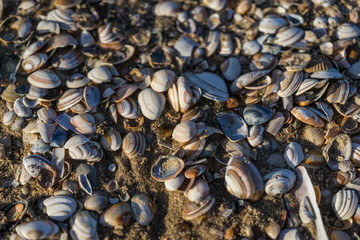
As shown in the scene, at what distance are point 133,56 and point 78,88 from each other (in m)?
0.71

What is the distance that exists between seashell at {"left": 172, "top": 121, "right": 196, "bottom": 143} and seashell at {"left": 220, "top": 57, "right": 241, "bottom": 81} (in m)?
0.80

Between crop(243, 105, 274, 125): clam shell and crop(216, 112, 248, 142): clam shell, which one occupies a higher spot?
crop(243, 105, 274, 125): clam shell

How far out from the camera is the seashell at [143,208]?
8.90 ft

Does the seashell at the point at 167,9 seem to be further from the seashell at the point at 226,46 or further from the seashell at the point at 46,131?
the seashell at the point at 46,131

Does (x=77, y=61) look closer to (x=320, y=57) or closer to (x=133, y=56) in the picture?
(x=133, y=56)

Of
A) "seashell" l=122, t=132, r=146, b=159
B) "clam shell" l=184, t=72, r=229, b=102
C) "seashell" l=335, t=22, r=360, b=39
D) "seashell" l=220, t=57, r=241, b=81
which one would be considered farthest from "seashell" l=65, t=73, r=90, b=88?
"seashell" l=335, t=22, r=360, b=39

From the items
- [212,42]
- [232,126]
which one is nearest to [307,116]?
[232,126]

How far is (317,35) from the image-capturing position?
362 cm

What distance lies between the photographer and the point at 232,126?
308 cm

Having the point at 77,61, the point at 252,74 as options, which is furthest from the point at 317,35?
the point at 77,61

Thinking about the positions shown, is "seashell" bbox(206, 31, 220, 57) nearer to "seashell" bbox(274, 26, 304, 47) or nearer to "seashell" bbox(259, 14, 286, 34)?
"seashell" bbox(259, 14, 286, 34)

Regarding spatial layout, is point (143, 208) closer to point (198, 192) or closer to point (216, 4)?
point (198, 192)

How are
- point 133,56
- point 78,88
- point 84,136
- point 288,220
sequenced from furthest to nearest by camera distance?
1. point 133,56
2. point 78,88
3. point 84,136
4. point 288,220

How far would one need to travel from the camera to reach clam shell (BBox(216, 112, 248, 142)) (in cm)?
303
